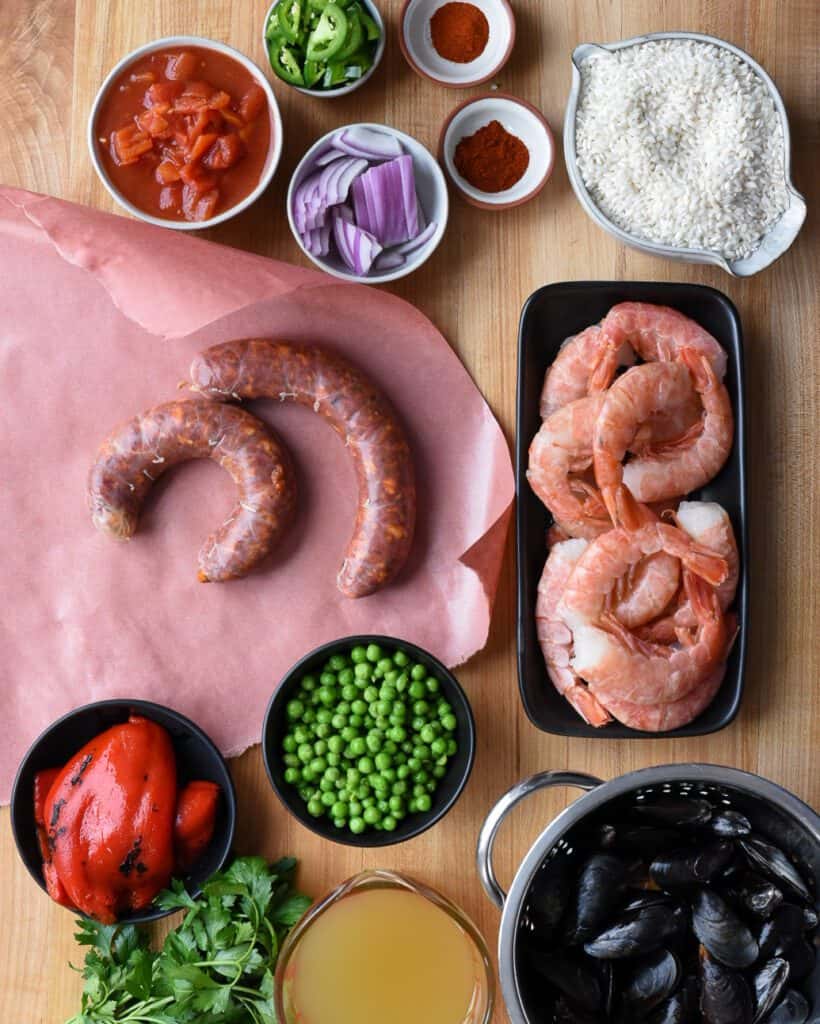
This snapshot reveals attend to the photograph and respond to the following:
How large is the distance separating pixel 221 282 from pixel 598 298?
923mm

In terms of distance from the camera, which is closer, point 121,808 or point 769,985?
point 769,985

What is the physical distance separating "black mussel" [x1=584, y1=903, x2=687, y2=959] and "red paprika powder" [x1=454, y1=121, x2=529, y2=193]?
5.57 feet

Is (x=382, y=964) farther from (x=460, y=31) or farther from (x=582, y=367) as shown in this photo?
(x=460, y=31)

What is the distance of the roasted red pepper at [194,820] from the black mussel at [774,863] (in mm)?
1189

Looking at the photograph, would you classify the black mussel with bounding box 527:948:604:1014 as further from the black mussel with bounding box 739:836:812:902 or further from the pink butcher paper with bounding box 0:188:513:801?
the pink butcher paper with bounding box 0:188:513:801

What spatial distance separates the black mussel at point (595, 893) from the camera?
2148 millimetres

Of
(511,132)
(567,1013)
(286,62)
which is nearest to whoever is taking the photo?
(567,1013)

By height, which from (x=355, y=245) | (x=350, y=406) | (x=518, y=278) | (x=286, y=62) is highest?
(x=286, y=62)

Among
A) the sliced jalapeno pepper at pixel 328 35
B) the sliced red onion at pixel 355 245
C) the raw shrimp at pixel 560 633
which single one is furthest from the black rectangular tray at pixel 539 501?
the sliced jalapeno pepper at pixel 328 35

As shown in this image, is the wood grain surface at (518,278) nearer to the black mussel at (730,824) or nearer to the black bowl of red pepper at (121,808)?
the black bowl of red pepper at (121,808)

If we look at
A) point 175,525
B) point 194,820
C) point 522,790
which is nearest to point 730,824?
point 522,790

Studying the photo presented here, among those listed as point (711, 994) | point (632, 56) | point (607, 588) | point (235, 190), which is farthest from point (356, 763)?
point (632, 56)

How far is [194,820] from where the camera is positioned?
2402 millimetres

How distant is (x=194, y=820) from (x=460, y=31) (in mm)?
1977
